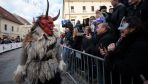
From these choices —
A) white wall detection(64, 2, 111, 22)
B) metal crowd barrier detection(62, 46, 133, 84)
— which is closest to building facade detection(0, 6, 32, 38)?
white wall detection(64, 2, 111, 22)

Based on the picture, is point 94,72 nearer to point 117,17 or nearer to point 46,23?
point 117,17

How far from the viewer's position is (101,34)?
23.2 ft

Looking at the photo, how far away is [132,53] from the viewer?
15.1 ft

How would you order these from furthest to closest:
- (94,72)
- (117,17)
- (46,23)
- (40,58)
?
(94,72) < (117,17) < (46,23) < (40,58)

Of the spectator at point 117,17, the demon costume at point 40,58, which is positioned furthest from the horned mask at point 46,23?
the spectator at point 117,17

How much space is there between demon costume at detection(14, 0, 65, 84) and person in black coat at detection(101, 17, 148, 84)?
4.44 ft

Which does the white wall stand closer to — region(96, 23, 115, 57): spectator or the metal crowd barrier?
the metal crowd barrier

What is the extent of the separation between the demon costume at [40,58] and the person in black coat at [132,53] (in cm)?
135

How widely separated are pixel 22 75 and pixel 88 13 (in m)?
88.6

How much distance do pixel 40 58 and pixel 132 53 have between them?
2031mm

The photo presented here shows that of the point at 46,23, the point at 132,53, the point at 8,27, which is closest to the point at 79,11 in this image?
the point at 8,27

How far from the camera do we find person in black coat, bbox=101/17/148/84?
14.7 ft

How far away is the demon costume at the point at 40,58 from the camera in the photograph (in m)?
6.09

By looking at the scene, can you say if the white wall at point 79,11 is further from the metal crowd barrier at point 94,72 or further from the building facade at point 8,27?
the metal crowd barrier at point 94,72
